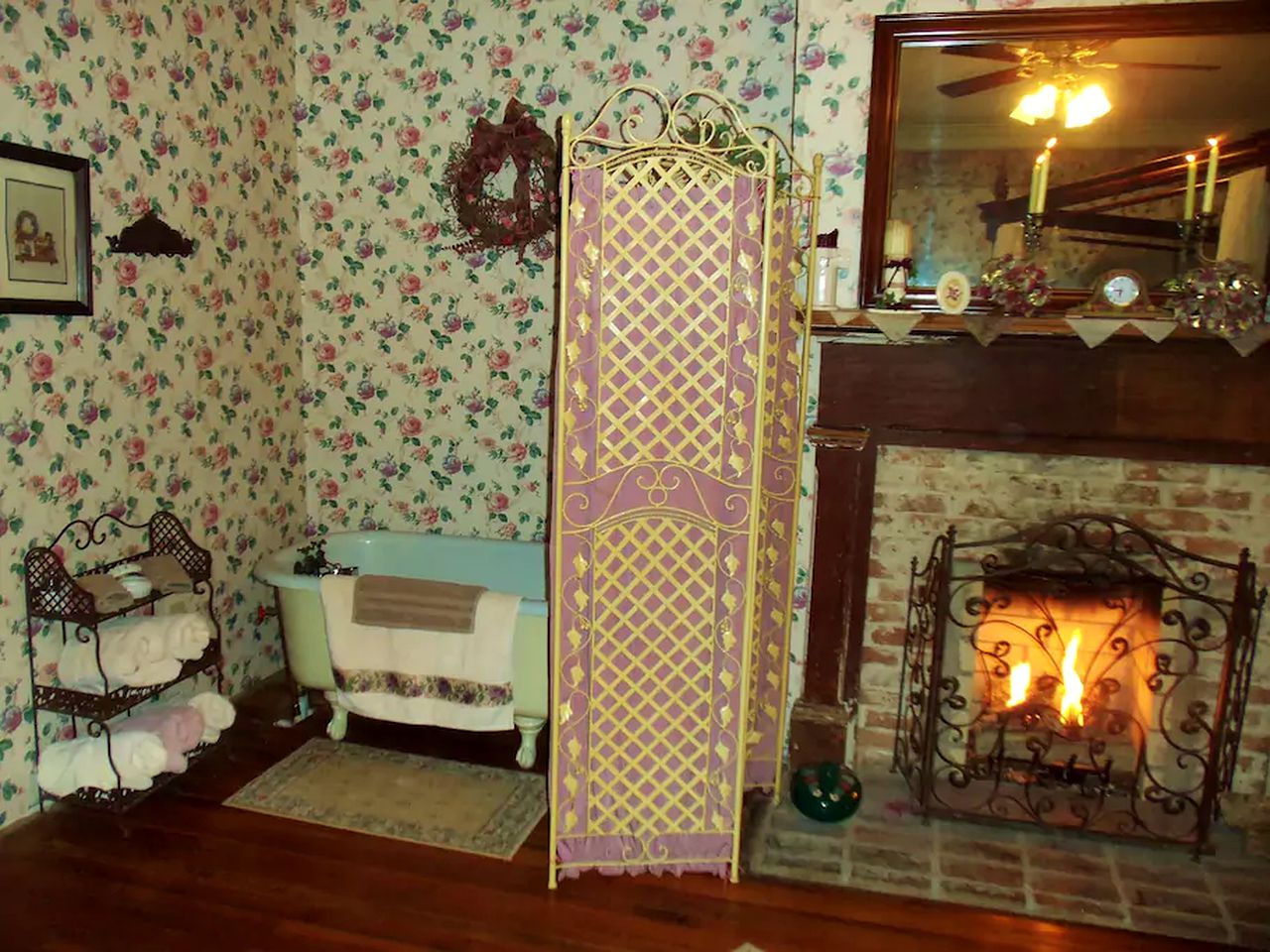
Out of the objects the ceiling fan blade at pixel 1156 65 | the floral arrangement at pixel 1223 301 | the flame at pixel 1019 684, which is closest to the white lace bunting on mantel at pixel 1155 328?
the floral arrangement at pixel 1223 301

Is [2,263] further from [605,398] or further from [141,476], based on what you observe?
[605,398]

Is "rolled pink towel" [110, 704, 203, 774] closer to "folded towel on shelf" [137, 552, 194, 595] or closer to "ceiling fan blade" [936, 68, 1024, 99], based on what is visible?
"folded towel on shelf" [137, 552, 194, 595]

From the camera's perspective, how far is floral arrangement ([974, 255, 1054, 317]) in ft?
9.16

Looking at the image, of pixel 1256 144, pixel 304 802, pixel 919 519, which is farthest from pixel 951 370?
pixel 304 802

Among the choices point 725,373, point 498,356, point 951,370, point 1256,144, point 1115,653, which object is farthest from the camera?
point 498,356

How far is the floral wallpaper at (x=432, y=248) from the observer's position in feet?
11.9

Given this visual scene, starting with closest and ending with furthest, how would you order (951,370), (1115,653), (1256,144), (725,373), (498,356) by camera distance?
(725,373) → (1256,144) → (951,370) → (1115,653) → (498,356)

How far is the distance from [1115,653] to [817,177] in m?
1.79

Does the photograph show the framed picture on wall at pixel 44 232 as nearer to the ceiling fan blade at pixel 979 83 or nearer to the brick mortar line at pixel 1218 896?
the ceiling fan blade at pixel 979 83

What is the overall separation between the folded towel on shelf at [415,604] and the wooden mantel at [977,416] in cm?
114

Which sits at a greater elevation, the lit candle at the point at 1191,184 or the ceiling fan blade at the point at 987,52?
the ceiling fan blade at the point at 987,52

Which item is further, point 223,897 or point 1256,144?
point 1256,144

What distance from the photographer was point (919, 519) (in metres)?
3.10

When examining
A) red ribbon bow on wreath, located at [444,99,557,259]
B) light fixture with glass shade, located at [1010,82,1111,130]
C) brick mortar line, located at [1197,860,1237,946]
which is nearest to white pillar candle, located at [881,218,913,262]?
light fixture with glass shade, located at [1010,82,1111,130]
